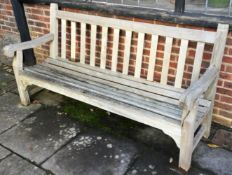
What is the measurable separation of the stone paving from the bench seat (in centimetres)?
39

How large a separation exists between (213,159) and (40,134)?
1700 millimetres

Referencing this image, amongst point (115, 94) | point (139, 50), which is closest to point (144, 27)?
point (139, 50)

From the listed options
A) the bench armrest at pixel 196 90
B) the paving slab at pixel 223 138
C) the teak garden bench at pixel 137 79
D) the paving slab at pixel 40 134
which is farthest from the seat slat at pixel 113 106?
the paving slab at pixel 223 138

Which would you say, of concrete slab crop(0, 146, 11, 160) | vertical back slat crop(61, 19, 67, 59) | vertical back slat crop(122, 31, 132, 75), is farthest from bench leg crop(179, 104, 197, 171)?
vertical back slat crop(61, 19, 67, 59)

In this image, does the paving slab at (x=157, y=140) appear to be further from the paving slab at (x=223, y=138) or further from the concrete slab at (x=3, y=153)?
the concrete slab at (x=3, y=153)

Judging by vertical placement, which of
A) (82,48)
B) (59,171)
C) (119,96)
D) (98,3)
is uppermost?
(98,3)

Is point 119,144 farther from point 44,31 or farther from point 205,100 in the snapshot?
point 44,31

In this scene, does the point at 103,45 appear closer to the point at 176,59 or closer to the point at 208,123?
the point at 176,59

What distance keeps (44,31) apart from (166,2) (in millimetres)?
1752

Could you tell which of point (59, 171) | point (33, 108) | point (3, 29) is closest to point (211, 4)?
point (59, 171)

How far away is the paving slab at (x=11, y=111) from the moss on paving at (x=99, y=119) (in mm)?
431

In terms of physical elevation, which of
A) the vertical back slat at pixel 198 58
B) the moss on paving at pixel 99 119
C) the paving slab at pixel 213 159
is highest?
the vertical back slat at pixel 198 58

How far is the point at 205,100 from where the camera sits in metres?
2.71

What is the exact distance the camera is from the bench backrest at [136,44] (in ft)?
8.68
